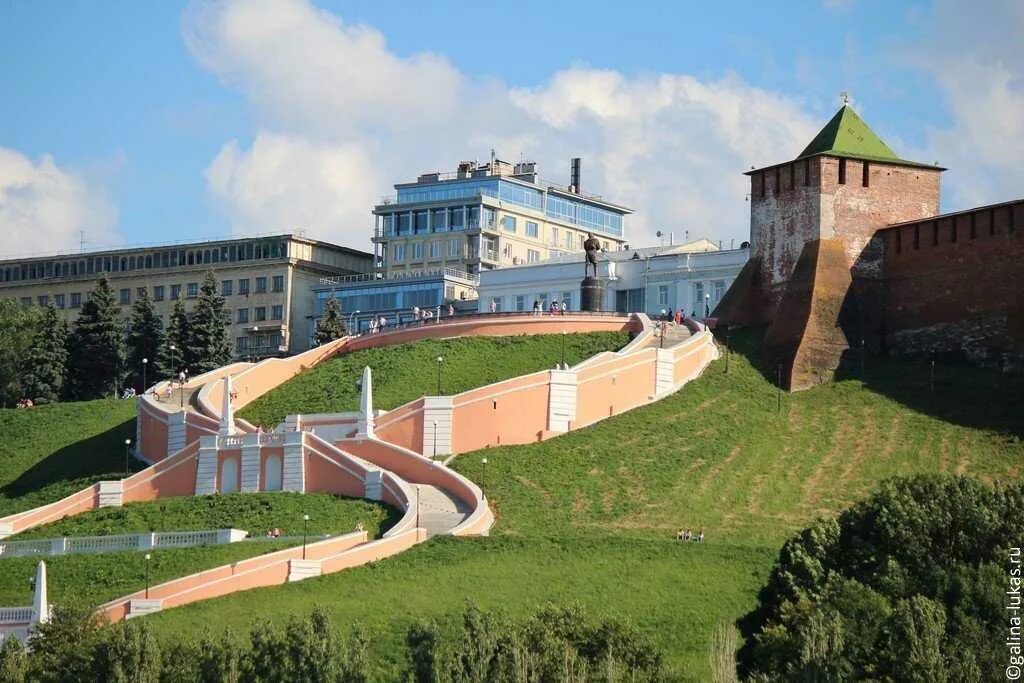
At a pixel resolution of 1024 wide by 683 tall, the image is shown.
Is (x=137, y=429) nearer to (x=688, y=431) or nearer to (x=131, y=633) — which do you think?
(x=688, y=431)

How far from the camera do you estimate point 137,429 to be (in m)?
86.2

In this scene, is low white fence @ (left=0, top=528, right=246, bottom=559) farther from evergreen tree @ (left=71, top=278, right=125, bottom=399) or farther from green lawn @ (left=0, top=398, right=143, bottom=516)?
evergreen tree @ (left=71, top=278, right=125, bottom=399)

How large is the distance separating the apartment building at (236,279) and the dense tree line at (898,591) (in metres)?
47.7

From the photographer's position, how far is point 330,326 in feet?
329

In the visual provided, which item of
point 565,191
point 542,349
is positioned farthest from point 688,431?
point 565,191

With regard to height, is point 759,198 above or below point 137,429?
above

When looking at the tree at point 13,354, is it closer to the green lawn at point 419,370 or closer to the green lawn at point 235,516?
the green lawn at point 419,370

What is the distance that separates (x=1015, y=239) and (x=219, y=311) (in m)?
34.2

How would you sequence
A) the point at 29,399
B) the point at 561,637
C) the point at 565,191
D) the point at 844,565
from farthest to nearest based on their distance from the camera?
the point at 565,191 < the point at 29,399 < the point at 844,565 < the point at 561,637

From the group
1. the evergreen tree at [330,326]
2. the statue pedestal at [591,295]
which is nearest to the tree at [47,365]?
the evergreen tree at [330,326]

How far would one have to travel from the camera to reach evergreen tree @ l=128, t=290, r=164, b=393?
101 meters

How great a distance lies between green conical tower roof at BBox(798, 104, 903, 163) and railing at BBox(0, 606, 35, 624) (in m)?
31.3

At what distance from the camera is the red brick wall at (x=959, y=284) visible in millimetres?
78500

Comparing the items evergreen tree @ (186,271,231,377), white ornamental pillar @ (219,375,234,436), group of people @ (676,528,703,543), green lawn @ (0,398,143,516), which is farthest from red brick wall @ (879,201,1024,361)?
evergreen tree @ (186,271,231,377)
